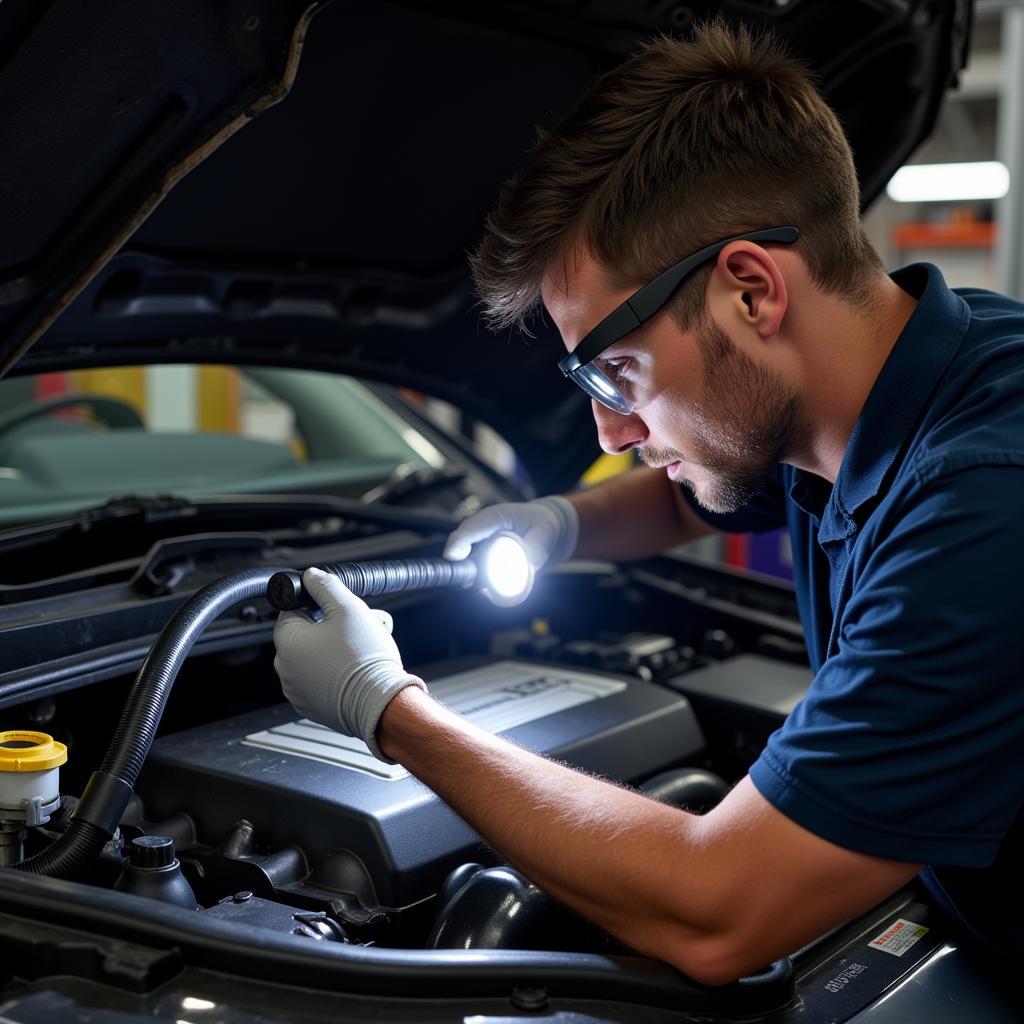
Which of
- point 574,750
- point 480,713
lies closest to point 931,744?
point 574,750

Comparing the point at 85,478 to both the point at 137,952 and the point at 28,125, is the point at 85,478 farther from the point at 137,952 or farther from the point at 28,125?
the point at 137,952

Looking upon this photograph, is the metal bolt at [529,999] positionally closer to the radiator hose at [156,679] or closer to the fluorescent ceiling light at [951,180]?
the radiator hose at [156,679]

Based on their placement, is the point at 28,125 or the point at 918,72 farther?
the point at 918,72

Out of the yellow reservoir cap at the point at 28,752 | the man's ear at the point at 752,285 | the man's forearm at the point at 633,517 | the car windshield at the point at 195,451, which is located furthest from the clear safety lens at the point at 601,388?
the car windshield at the point at 195,451

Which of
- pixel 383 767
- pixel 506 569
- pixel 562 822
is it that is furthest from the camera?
pixel 506 569

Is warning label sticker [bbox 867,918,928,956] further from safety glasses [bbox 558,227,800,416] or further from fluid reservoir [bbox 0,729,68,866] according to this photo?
fluid reservoir [bbox 0,729,68,866]

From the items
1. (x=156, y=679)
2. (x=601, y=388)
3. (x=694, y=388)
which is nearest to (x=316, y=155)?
(x=601, y=388)

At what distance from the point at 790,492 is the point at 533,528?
41 cm

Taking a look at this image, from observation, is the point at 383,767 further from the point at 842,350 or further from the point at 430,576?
the point at 842,350

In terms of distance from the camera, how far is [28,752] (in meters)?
1.08

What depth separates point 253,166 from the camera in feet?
4.83

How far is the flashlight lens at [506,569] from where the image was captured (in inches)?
60.2

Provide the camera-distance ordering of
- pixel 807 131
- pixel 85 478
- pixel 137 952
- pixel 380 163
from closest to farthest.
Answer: pixel 137 952
pixel 807 131
pixel 380 163
pixel 85 478

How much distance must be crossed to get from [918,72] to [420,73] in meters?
0.74
